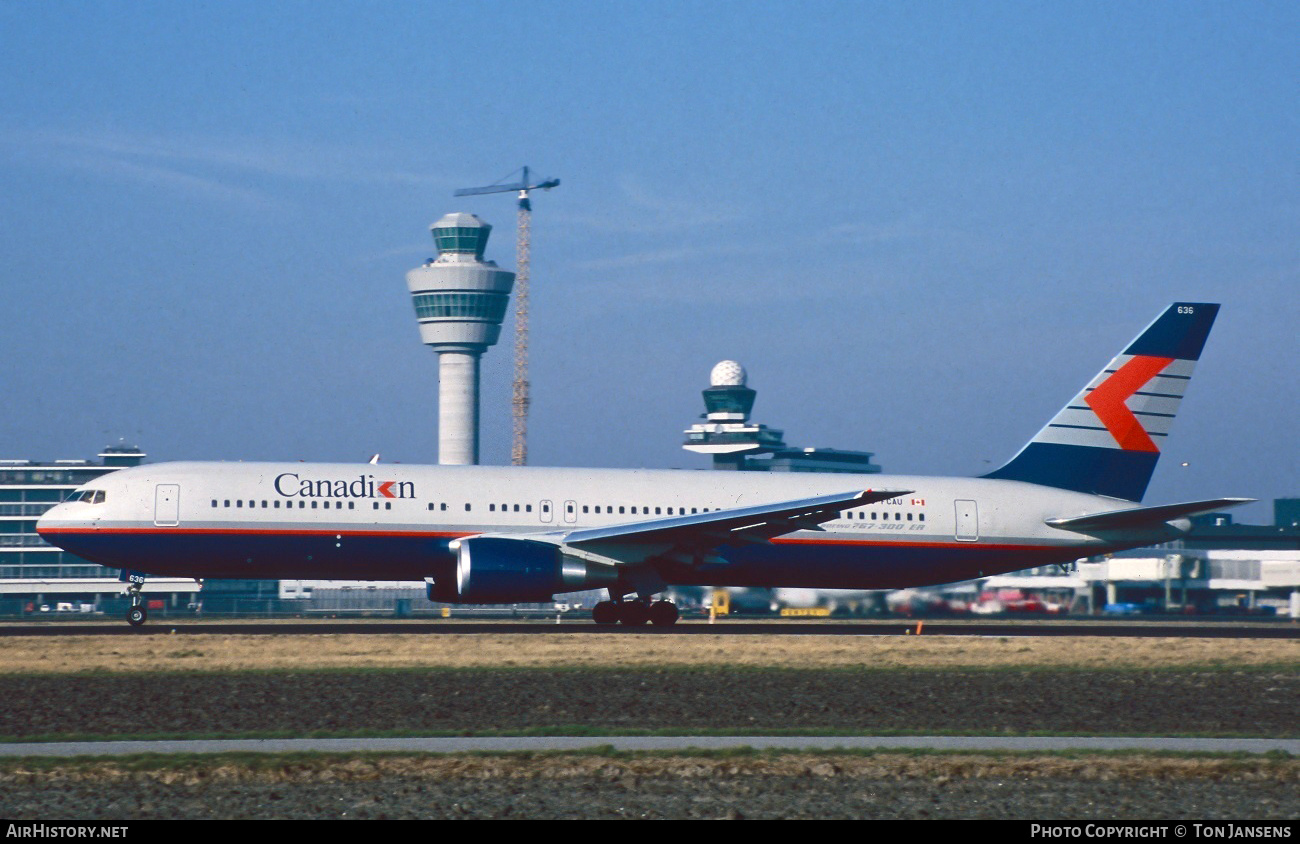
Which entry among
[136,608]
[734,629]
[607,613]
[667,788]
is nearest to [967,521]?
[734,629]

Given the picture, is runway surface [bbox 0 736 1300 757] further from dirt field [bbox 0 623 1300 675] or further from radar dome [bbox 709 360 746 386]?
radar dome [bbox 709 360 746 386]

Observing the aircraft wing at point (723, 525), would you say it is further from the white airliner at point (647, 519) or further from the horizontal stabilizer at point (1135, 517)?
the horizontal stabilizer at point (1135, 517)

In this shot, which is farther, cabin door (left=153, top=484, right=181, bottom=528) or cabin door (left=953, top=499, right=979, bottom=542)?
cabin door (left=953, top=499, right=979, bottom=542)

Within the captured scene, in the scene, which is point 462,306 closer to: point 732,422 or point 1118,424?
point 732,422

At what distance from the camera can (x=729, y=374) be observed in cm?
14450

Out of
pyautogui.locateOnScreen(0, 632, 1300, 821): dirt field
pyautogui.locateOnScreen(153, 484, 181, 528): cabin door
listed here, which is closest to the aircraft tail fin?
pyautogui.locateOnScreen(0, 632, 1300, 821): dirt field

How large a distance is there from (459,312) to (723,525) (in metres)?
125

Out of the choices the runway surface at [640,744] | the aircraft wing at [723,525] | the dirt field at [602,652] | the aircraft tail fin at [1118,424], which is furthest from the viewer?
the aircraft tail fin at [1118,424]

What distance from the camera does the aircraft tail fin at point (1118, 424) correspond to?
40.5 meters

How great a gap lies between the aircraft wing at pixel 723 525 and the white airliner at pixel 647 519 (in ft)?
0.23

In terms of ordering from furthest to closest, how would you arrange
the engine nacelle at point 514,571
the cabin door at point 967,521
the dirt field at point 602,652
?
1. the cabin door at point 967,521
2. the engine nacelle at point 514,571
3. the dirt field at point 602,652

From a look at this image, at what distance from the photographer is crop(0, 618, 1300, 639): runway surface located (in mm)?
34562

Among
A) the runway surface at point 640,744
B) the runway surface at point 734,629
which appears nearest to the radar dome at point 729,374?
the runway surface at point 734,629

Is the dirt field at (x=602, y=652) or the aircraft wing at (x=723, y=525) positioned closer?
the dirt field at (x=602, y=652)
